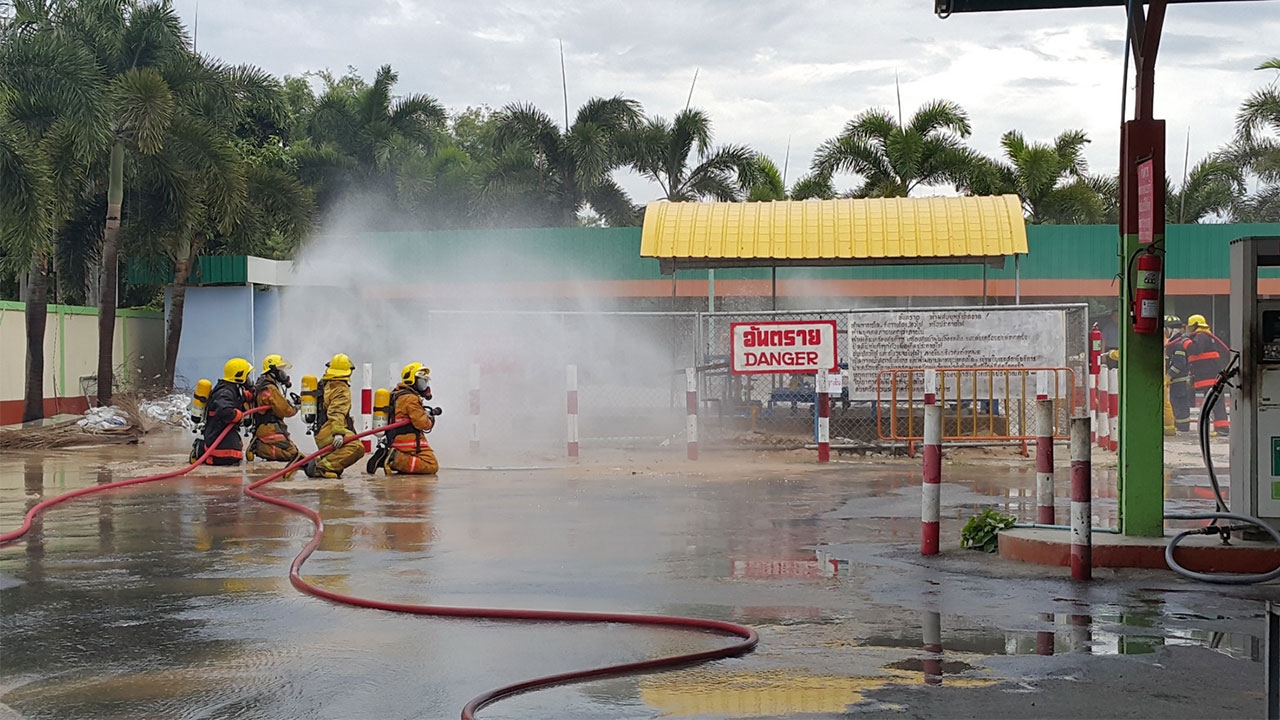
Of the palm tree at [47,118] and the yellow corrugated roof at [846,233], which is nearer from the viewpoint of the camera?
the yellow corrugated roof at [846,233]

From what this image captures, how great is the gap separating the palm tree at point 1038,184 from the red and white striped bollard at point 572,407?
2464cm

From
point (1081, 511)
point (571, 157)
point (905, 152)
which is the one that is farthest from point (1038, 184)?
point (1081, 511)

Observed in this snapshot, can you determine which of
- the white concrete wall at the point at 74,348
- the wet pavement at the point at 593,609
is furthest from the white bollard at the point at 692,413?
the white concrete wall at the point at 74,348

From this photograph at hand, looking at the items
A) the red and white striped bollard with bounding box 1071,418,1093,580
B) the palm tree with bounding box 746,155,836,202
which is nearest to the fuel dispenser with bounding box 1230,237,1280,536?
the red and white striped bollard with bounding box 1071,418,1093,580

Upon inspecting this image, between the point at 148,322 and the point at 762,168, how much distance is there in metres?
20.4

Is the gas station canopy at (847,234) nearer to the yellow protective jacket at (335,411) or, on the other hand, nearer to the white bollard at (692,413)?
the white bollard at (692,413)

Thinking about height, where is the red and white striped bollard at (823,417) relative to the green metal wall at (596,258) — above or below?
below

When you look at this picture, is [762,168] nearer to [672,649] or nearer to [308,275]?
[308,275]

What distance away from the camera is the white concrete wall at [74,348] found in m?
26.9

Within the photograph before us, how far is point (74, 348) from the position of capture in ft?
97.5

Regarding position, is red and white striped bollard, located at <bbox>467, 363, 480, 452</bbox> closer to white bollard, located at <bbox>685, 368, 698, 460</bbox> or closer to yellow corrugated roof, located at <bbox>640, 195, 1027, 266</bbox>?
white bollard, located at <bbox>685, 368, 698, 460</bbox>

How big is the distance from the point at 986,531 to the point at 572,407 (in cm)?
888

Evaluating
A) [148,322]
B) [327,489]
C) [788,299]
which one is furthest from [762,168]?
[327,489]

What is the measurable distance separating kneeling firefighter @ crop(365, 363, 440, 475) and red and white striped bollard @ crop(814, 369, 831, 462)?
5038mm
